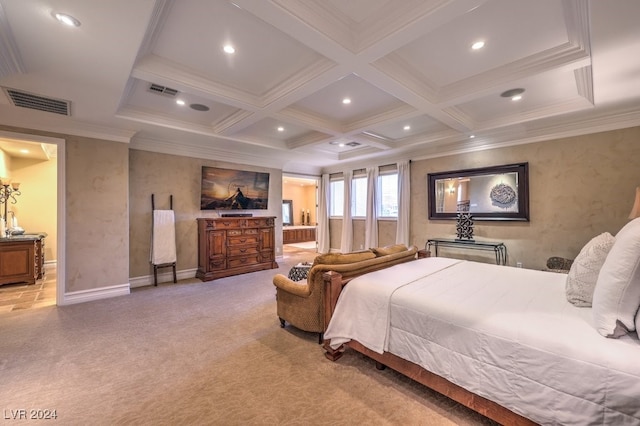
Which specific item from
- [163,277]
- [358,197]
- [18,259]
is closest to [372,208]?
[358,197]

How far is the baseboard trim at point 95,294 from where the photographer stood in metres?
3.90

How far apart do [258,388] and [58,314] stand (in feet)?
10.9

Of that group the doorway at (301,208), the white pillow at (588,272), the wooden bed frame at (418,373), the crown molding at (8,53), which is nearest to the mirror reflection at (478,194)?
the white pillow at (588,272)

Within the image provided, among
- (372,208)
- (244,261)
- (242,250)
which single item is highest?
(372,208)

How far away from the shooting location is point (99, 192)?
4.15m

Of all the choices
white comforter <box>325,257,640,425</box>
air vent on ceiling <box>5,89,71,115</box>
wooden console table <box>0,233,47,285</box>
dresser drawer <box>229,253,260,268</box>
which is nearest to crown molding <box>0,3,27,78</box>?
air vent on ceiling <box>5,89,71,115</box>

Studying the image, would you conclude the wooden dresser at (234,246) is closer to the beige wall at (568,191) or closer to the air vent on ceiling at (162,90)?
the air vent on ceiling at (162,90)

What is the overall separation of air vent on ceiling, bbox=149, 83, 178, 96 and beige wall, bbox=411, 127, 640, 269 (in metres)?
5.32

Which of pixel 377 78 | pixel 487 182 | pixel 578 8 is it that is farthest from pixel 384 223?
pixel 578 8

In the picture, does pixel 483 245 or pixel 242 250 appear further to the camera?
pixel 242 250

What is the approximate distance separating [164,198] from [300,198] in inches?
311

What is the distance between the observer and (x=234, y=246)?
559cm

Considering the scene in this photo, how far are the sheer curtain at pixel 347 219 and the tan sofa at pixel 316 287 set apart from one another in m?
4.48

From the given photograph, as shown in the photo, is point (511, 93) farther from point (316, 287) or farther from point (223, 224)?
point (223, 224)
